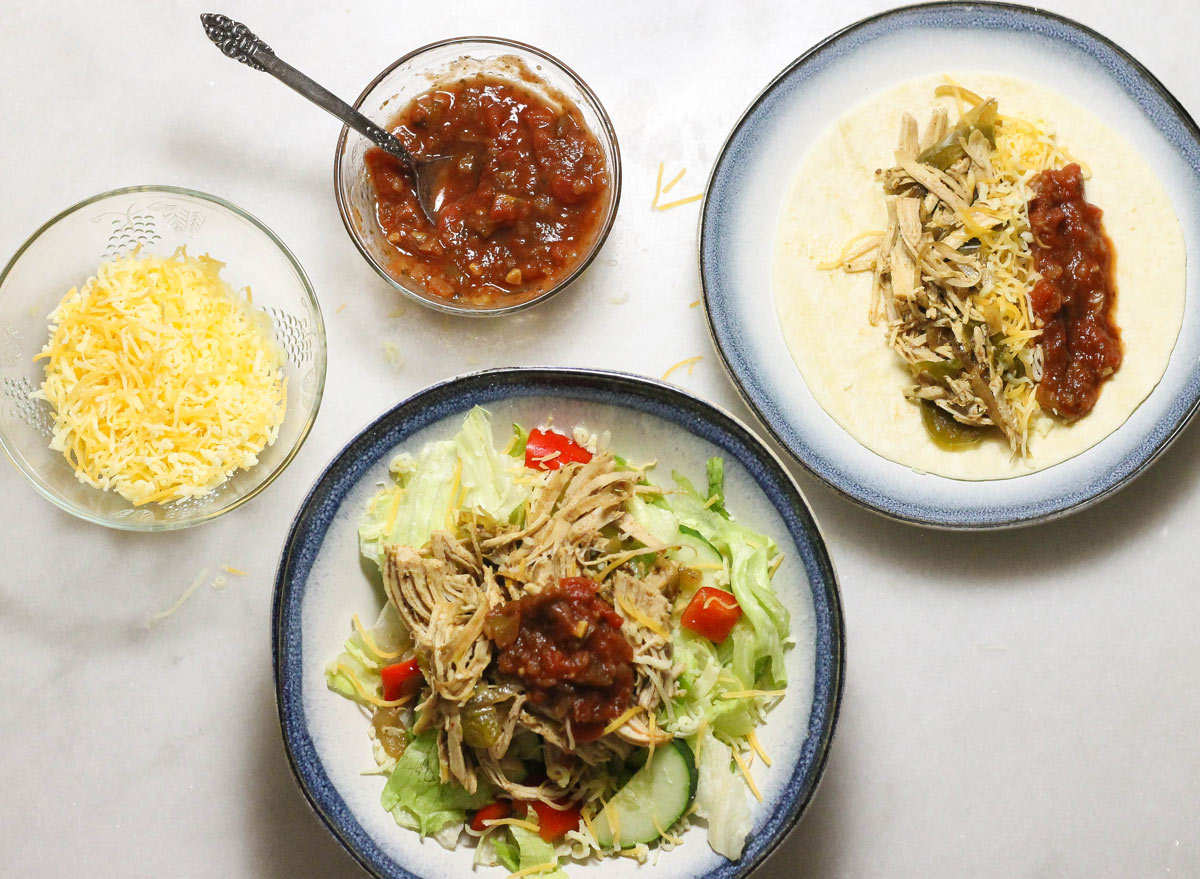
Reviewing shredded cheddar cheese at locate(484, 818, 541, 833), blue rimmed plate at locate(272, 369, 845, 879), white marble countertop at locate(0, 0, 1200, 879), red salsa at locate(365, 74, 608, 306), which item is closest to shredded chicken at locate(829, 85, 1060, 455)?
white marble countertop at locate(0, 0, 1200, 879)

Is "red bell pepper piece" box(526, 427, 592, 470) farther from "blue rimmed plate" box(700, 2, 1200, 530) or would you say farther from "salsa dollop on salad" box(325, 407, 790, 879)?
"blue rimmed plate" box(700, 2, 1200, 530)

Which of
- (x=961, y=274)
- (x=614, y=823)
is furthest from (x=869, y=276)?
(x=614, y=823)

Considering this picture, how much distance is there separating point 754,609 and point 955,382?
1107mm

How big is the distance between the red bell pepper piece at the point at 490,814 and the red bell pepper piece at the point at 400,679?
16.0 inches

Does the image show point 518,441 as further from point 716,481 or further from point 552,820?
point 552,820

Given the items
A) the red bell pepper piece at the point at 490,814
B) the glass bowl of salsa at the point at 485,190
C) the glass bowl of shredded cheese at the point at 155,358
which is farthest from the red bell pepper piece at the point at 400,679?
the glass bowl of salsa at the point at 485,190

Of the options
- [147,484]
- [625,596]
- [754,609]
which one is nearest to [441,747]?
[625,596]

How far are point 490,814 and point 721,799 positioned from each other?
68 cm

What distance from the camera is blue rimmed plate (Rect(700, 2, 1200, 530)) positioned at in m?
3.14

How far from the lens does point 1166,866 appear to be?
3416 millimetres

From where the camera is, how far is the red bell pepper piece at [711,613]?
2725 millimetres

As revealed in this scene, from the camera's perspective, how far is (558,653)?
2.51 m

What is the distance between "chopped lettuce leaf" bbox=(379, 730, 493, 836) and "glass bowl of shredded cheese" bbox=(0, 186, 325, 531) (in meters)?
0.98

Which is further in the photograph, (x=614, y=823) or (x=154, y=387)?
(x=154, y=387)
